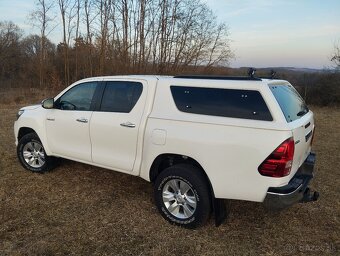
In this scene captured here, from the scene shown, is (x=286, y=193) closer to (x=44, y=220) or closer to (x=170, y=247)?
(x=170, y=247)

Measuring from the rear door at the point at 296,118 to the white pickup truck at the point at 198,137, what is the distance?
15 millimetres

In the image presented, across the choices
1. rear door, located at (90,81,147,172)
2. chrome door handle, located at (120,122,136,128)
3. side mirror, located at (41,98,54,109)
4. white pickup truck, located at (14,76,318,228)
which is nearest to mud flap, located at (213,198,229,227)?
white pickup truck, located at (14,76,318,228)

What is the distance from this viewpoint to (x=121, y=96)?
4559 millimetres

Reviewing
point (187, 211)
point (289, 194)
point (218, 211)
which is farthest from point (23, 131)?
point (289, 194)

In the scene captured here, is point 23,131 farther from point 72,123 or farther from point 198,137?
point 198,137

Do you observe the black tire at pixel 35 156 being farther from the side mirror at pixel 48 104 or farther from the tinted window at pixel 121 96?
the tinted window at pixel 121 96

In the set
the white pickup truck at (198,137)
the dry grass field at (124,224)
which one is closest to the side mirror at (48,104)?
the white pickup truck at (198,137)

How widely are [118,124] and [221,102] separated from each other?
57.8 inches

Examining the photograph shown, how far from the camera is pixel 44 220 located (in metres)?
4.05

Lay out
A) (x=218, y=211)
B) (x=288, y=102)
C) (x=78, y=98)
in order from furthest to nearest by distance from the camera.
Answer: (x=78, y=98) < (x=218, y=211) < (x=288, y=102)

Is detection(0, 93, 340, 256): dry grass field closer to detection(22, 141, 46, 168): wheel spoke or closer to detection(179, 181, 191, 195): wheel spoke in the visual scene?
detection(22, 141, 46, 168): wheel spoke

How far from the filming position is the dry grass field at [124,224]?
3.54 metres

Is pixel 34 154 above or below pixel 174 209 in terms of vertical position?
above

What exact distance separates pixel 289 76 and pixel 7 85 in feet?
69.3
